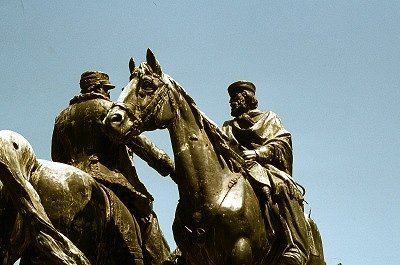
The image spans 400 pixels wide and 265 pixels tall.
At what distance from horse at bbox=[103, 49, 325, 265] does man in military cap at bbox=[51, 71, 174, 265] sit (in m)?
1.25

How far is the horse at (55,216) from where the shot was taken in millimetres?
8281

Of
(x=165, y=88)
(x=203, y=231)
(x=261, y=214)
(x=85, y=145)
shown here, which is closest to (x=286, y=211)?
(x=261, y=214)

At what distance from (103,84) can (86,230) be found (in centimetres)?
226

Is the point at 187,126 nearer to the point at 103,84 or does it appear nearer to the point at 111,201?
the point at 111,201

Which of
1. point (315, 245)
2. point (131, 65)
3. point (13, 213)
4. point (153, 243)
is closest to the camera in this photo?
point (13, 213)

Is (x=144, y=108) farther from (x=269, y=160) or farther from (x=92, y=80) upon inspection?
(x=92, y=80)

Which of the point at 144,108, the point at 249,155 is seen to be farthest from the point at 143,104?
the point at 249,155

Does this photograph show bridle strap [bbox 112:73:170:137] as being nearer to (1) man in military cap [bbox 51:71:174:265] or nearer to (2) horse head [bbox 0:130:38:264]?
(2) horse head [bbox 0:130:38:264]

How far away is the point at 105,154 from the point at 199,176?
76.4 inches

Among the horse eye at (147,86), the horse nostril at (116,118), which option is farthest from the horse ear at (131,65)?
the horse nostril at (116,118)

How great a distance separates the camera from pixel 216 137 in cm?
956

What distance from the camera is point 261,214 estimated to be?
9.36m

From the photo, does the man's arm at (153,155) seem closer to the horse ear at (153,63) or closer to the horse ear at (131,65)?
the horse ear at (131,65)

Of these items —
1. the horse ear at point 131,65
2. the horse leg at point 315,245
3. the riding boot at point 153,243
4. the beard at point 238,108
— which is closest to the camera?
the horse ear at point 131,65
